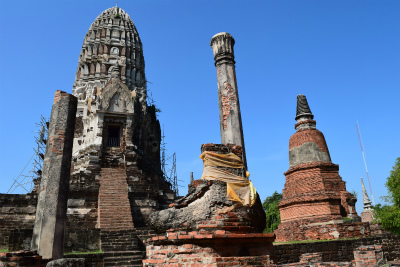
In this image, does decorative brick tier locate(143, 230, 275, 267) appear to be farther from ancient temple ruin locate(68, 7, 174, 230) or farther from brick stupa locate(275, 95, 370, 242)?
ancient temple ruin locate(68, 7, 174, 230)

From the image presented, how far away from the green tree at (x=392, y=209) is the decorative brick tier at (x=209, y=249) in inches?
487

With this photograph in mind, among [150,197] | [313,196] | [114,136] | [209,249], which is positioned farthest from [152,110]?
[209,249]

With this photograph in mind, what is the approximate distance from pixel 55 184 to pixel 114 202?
23.7 feet

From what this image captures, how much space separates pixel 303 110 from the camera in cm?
1468

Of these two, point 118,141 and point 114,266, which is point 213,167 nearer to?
point 114,266

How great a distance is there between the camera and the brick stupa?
440 inches

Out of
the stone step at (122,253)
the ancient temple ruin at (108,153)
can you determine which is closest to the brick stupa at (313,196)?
the stone step at (122,253)

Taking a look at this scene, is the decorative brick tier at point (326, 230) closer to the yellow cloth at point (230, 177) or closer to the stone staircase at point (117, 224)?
the stone staircase at point (117, 224)

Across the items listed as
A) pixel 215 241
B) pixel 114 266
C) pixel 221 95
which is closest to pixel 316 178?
pixel 221 95

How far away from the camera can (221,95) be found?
7211 mm

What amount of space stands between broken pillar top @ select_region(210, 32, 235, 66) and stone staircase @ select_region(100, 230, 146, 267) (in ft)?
22.5

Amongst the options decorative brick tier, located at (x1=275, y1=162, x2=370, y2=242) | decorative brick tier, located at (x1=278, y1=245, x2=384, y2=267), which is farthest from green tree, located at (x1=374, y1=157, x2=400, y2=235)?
decorative brick tier, located at (x1=278, y1=245, x2=384, y2=267)

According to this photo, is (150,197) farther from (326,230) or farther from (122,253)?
(326,230)

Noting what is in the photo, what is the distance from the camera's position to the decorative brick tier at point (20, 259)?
5.33 meters
